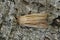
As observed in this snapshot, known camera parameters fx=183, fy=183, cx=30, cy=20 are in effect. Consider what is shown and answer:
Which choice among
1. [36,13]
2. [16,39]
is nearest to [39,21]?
[36,13]

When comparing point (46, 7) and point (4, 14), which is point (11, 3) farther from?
point (46, 7)

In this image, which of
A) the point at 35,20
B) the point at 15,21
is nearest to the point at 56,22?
the point at 35,20

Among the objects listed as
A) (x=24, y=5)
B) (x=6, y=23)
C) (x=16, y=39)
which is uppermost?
(x=24, y=5)

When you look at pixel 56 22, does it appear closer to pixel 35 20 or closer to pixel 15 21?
pixel 35 20

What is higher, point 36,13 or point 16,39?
point 36,13

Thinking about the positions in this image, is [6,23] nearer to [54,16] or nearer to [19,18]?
[19,18]

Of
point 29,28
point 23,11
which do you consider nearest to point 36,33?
point 29,28
